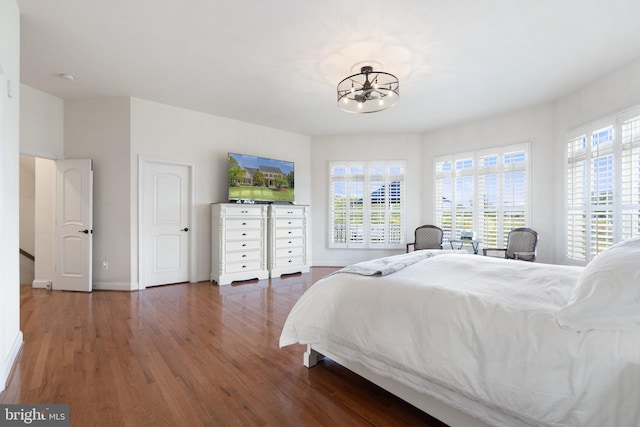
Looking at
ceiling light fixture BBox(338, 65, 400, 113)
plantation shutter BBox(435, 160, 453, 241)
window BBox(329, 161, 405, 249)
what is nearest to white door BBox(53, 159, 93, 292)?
ceiling light fixture BBox(338, 65, 400, 113)

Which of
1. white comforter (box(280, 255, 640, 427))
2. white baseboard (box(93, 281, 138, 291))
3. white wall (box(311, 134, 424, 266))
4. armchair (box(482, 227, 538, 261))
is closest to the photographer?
white comforter (box(280, 255, 640, 427))

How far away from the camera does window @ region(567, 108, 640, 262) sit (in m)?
3.35

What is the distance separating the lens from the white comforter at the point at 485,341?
1107 mm

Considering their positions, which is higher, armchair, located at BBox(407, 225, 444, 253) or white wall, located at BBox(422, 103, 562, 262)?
white wall, located at BBox(422, 103, 562, 262)

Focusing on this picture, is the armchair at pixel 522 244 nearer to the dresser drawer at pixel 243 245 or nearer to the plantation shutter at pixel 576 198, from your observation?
the plantation shutter at pixel 576 198

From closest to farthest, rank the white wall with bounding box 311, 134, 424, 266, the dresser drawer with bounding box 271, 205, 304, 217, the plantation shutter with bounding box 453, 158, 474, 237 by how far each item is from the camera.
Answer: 1. the dresser drawer with bounding box 271, 205, 304, 217
2. the plantation shutter with bounding box 453, 158, 474, 237
3. the white wall with bounding box 311, 134, 424, 266

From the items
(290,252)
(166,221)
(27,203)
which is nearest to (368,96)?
(290,252)

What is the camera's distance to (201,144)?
506cm

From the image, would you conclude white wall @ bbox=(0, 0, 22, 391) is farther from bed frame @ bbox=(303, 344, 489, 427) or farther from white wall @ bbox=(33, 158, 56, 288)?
white wall @ bbox=(33, 158, 56, 288)

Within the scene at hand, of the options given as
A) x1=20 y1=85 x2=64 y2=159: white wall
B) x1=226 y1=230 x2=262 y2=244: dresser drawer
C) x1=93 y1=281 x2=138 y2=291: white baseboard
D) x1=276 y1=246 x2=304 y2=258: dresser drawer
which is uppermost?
x1=20 y1=85 x2=64 y2=159: white wall

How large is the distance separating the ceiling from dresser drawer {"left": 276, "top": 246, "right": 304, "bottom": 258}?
2.51 meters

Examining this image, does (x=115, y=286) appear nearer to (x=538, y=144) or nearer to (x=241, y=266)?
(x=241, y=266)

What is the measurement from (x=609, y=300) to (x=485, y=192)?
452cm

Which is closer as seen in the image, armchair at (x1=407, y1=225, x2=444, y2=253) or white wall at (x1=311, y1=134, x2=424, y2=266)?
armchair at (x1=407, y1=225, x2=444, y2=253)
